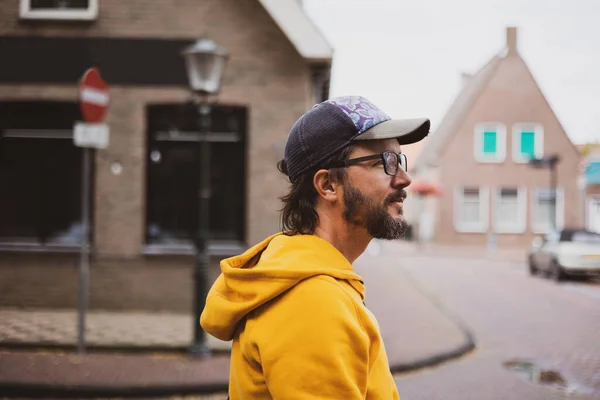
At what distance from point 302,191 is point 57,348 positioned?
6.86 metres

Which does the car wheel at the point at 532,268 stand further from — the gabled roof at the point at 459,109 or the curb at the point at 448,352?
the gabled roof at the point at 459,109

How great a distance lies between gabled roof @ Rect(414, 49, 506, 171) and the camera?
33312 millimetres

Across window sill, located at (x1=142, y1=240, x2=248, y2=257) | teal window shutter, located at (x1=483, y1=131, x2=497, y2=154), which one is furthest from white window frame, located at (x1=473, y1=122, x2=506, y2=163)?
window sill, located at (x1=142, y1=240, x2=248, y2=257)

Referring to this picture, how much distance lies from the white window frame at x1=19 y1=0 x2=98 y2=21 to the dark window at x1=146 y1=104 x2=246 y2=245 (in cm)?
194

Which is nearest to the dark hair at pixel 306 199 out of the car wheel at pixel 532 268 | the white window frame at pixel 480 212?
the car wheel at pixel 532 268

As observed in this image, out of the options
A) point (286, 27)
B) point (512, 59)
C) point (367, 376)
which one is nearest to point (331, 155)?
point (367, 376)

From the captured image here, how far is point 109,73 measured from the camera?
1034cm

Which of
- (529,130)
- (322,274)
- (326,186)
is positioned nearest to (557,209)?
(529,130)

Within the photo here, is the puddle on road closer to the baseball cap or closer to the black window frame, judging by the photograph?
the black window frame

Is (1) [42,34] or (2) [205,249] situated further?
(1) [42,34]

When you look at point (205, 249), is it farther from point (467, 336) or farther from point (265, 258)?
point (265, 258)

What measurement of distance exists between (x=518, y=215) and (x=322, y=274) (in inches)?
1339

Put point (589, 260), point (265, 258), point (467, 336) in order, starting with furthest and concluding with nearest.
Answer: point (589, 260) → point (467, 336) → point (265, 258)

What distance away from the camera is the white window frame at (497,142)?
33.1 metres
